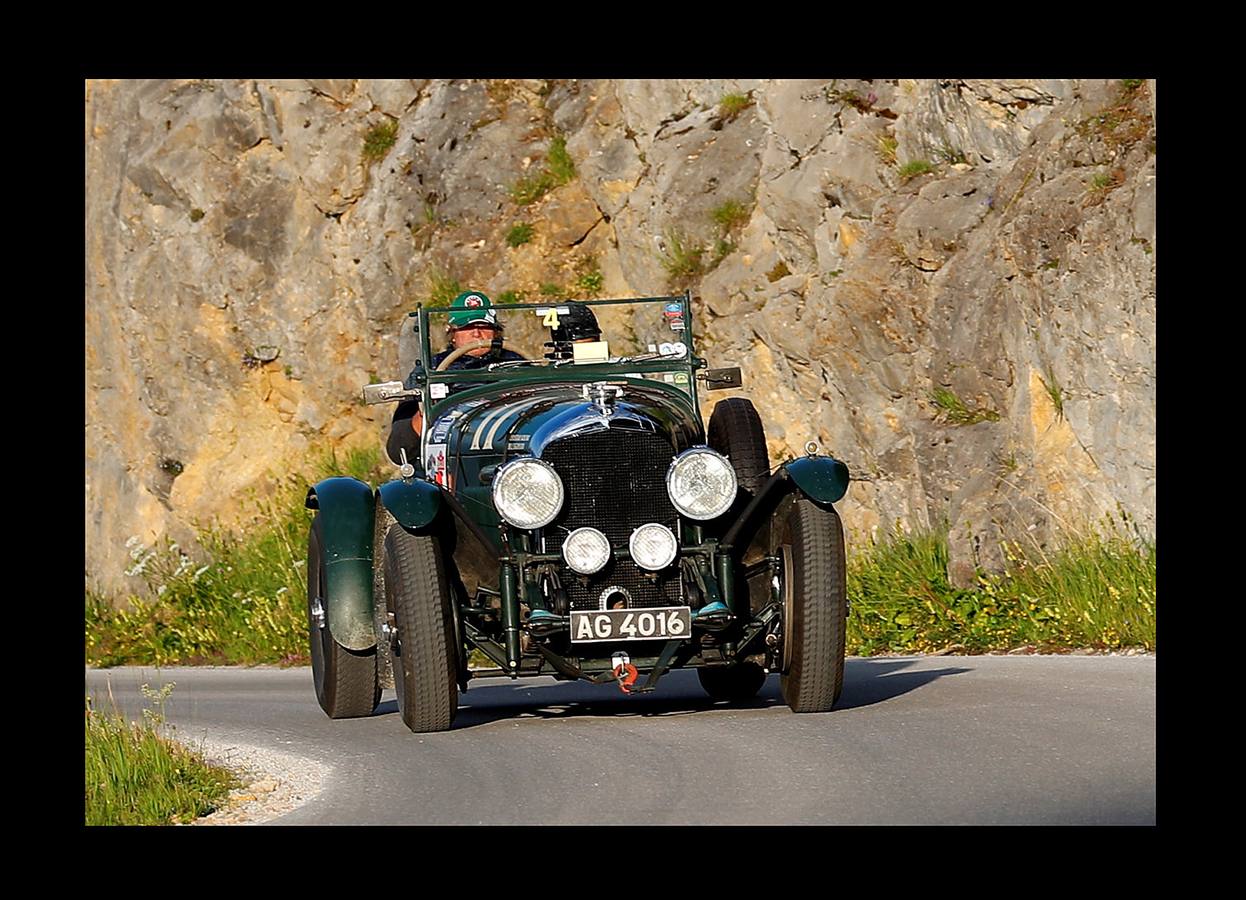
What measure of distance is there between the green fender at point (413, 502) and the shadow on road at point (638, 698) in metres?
1.13

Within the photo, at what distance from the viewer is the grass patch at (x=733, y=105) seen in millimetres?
20250

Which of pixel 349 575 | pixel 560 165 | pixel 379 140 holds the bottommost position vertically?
pixel 349 575

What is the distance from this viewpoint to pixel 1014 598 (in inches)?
559

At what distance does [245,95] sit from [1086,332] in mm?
12967

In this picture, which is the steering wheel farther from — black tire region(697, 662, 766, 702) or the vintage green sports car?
black tire region(697, 662, 766, 702)

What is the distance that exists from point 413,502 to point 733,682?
8.24 feet

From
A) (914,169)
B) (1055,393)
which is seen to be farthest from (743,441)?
(914,169)

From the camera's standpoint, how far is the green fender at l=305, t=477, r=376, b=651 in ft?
32.5

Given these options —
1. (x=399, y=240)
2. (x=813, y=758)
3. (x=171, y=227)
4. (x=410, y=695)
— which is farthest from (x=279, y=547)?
(x=813, y=758)

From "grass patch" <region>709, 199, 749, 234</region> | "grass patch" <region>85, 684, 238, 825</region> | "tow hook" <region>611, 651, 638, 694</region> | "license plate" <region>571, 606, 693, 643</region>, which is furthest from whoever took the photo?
"grass patch" <region>709, 199, 749, 234</region>

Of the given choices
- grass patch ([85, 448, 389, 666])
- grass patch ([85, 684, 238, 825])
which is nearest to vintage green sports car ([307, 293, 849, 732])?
grass patch ([85, 684, 238, 825])

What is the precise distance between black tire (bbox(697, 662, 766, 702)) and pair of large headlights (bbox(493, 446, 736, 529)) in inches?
64.3

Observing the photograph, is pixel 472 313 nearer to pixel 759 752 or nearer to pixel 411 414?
pixel 411 414

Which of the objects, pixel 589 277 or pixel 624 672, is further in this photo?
pixel 589 277
